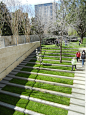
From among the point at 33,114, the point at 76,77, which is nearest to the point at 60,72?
the point at 76,77

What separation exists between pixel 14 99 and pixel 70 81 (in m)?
4.38

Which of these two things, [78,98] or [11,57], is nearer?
[78,98]

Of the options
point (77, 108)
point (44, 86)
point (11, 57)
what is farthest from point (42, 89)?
point (11, 57)

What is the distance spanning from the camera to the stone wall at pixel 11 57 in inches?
364

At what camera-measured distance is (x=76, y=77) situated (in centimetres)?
818

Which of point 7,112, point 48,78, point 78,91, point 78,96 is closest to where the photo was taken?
point 7,112

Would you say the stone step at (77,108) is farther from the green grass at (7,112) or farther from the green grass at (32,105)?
the green grass at (7,112)

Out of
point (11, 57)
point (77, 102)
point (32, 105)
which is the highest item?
point (11, 57)

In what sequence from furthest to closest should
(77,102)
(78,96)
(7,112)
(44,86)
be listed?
(44,86)
(78,96)
(7,112)
(77,102)

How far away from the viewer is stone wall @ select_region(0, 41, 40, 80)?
30.3 ft

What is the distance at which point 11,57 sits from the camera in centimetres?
1038

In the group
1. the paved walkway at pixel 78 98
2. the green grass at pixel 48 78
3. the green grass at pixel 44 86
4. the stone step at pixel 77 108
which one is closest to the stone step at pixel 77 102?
the paved walkway at pixel 78 98

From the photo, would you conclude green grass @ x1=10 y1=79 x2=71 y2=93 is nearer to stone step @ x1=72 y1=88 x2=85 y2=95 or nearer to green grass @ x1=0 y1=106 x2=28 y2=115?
stone step @ x1=72 y1=88 x2=85 y2=95

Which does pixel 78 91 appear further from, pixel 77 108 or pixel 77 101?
pixel 77 108
